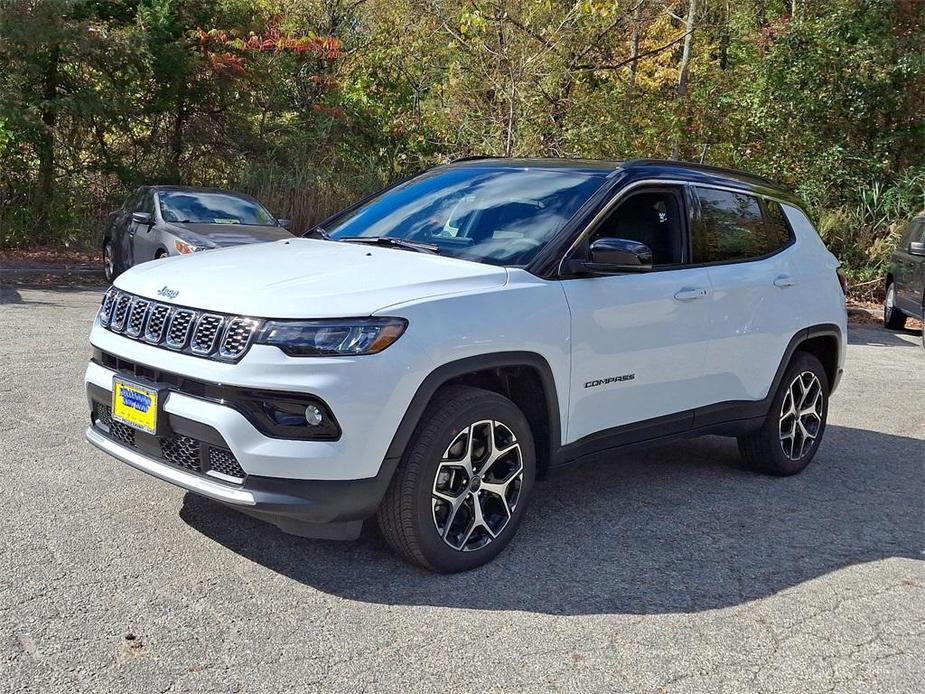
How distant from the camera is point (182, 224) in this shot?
1206cm

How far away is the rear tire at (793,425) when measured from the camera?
5.90 meters

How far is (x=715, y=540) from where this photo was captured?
4.81 metres

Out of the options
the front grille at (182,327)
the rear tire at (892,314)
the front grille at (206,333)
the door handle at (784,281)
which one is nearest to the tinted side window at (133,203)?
the front grille at (182,327)

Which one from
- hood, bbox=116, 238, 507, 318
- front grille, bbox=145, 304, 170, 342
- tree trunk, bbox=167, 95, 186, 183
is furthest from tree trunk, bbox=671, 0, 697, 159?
front grille, bbox=145, 304, 170, 342

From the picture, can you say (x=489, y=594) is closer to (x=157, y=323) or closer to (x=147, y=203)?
(x=157, y=323)

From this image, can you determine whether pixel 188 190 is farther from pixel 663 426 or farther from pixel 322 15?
pixel 322 15

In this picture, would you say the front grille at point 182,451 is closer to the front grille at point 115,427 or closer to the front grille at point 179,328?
the front grille at point 115,427

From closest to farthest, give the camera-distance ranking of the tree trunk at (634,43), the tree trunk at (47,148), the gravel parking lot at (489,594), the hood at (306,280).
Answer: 1. the gravel parking lot at (489,594)
2. the hood at (306,280)
3. the tree trunk at (47,148)
4. the tree trunk at (634,43)

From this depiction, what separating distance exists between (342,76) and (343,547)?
2216cm

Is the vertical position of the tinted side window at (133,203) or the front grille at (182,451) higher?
the front grille at (182,451)

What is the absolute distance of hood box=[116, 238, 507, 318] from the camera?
3.80m

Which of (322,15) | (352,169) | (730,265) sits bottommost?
(352,169)

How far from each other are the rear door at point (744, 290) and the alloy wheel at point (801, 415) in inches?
14.1

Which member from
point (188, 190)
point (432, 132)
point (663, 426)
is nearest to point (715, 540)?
point (663, 426)
